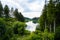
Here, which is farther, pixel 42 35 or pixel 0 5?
pixel 0 5

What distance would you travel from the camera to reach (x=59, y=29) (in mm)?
33719

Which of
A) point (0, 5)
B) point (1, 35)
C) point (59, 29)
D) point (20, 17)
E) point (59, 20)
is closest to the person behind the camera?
point (1, 35)

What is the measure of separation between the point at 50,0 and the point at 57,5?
1460 mm

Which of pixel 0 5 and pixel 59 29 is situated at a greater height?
pixel 0 5

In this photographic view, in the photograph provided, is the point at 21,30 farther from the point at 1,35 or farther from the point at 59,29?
the point at 1,35

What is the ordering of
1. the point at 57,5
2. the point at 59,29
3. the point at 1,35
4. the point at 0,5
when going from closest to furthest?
the point at 1,35, the point at 59,29, the point at 57,5, the point at 0,5

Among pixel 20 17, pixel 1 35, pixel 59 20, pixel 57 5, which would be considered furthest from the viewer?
pixel 20 17

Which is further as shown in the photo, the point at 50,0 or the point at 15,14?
the point at 15,14

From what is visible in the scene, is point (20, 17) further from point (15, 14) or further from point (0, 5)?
point (0, 5)

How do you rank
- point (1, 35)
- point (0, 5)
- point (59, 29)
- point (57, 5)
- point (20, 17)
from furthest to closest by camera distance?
point (20, 17) → point (0, 5) → point (57, 5) → point (59, 29) → point (1, 35)

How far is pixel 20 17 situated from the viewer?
100 meters

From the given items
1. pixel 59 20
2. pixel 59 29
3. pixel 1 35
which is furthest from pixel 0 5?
pixel 1 35

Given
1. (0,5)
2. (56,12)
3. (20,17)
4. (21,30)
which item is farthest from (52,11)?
(20,17)

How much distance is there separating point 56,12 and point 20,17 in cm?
6359
